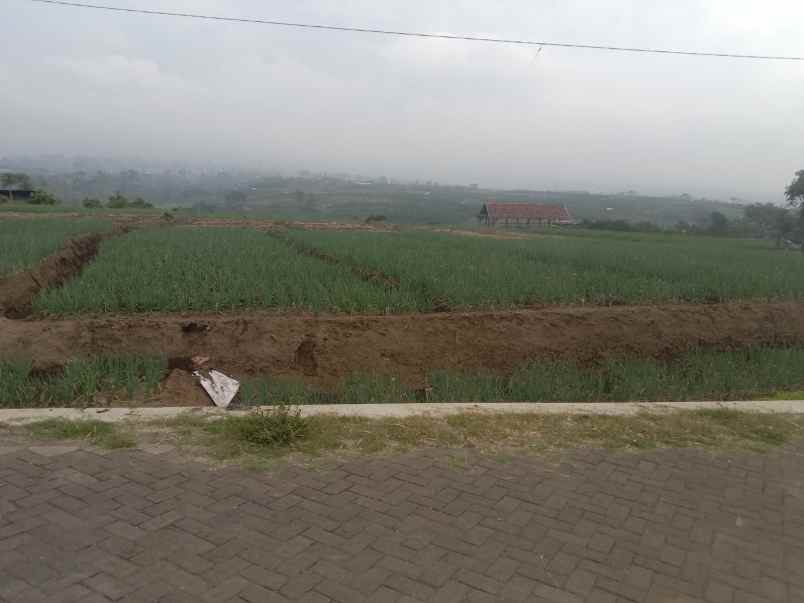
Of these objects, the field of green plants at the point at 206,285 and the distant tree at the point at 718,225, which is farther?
the distant tree at the point at 718,225

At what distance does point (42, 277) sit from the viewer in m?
9.90

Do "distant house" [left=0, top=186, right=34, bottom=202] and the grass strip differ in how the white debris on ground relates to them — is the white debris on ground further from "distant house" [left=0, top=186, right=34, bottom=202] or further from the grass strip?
"distant house" [left=0, top=186, right=34, bottom=202]

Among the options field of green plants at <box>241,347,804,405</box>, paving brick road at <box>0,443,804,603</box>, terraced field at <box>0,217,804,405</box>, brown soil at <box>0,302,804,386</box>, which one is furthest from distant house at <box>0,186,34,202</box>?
paving brick road at <box>0,443,804,603</box>

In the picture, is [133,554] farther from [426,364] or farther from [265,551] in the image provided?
[426,364]

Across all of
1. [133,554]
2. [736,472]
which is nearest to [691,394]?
[736,472]

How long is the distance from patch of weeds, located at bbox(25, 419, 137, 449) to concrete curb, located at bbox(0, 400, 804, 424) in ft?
0.35

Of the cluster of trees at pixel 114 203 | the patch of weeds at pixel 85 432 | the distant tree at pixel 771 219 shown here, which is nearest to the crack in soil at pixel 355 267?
the patch of weeds at pixel 85 432

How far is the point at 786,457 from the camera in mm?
4605

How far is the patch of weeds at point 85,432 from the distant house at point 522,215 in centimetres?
3428

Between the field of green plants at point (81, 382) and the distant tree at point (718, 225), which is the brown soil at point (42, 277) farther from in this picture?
the distant tree at point (718, 225)

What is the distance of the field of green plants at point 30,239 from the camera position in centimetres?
952

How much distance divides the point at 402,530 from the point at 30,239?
11351 millimetres

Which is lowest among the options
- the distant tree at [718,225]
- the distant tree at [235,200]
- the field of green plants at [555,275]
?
the distant tree at [235,200]

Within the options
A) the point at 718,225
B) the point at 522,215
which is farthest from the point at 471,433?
the point at 718,225
